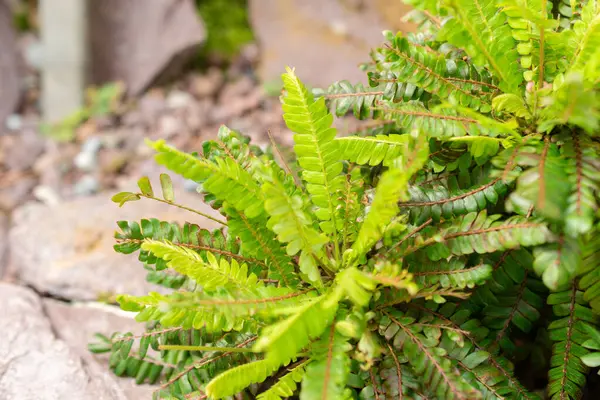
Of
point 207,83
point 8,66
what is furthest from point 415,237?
point 8,66

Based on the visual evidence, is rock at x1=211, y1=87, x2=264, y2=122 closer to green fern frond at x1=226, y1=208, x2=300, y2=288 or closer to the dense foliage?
the dense foliage

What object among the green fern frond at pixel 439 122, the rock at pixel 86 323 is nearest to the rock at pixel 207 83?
the rock at pixel 86 323

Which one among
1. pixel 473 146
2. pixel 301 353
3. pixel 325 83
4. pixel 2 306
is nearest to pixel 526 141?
pixel 473 146

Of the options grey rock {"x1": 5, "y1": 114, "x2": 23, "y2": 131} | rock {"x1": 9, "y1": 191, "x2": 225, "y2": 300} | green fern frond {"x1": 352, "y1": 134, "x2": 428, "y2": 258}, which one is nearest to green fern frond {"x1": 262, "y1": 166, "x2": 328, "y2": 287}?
green fern frond {"x1": 352, "y1": 134, "x2": 428, "y2": 258}

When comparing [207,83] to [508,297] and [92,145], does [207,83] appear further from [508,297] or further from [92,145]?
[508,297]

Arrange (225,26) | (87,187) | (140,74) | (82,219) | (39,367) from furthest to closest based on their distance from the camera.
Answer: (225,26), (140,74), (87,187), (82,219), (39,367)
